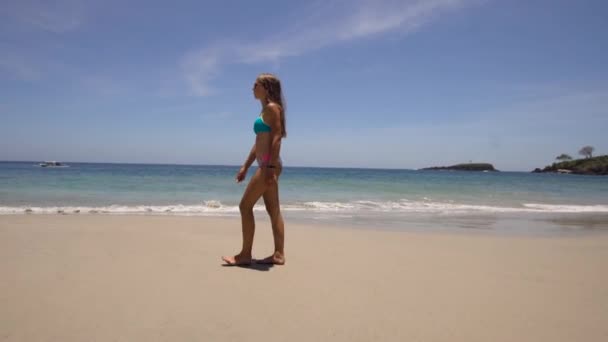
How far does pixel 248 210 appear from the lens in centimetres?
338

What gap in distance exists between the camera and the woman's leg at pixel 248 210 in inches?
130

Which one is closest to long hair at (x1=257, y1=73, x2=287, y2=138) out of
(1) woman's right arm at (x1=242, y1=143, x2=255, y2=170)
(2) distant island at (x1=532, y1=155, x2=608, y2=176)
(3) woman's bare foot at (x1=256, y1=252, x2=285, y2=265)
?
(1) woman's right arm at (x1=242, y1=143, x2=255, y2=170)

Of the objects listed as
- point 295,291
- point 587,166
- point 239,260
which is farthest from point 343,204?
point 587,166

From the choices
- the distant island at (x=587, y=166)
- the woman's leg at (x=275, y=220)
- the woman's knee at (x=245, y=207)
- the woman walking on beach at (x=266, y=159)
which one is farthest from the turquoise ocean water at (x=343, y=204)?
the distant island at (x=587, y=166)

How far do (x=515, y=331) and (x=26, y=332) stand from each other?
279 cm

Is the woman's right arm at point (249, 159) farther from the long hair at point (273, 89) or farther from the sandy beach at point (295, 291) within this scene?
the sandy beach at point (295, 291)

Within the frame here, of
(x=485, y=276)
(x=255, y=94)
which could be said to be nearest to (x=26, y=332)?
(x=255, y=94)

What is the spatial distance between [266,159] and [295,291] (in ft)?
4.00

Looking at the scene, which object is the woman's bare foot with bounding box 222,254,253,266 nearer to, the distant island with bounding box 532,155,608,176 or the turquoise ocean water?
the turquoise ocean water

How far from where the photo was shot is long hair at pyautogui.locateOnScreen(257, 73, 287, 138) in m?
3.39

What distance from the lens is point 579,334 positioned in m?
2.11

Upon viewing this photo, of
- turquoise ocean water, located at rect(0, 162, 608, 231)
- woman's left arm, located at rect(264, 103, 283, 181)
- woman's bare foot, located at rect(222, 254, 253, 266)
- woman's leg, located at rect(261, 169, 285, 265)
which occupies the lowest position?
turquoise ocean water, located at rect(0, 162, 608, 231)

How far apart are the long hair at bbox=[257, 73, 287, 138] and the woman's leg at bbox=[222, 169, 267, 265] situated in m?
0.53

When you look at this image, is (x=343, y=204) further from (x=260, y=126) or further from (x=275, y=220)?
(x=260, y=126)
